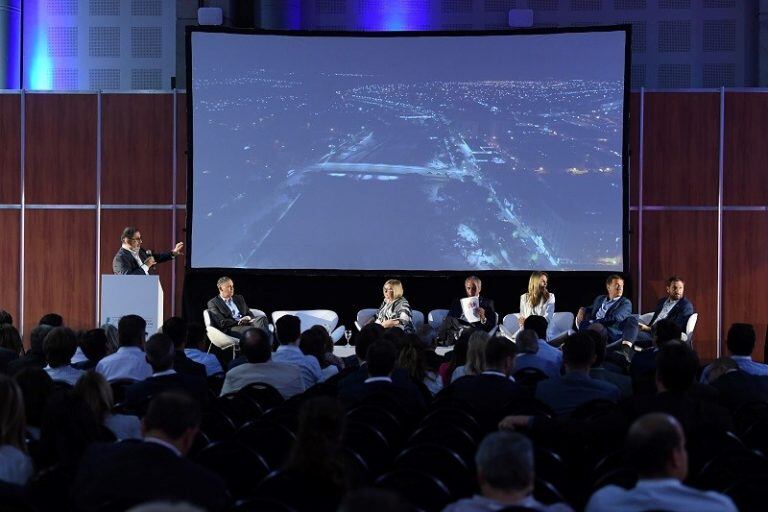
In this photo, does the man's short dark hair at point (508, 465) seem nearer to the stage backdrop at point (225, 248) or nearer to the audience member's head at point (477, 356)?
the audience member's head at point (477, 356)

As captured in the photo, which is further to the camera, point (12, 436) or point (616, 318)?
point (616, 318)

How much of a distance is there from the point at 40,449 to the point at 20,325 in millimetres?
9332

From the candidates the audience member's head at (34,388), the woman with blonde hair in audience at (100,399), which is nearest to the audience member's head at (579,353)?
the woman with blonde hair in audience at (100,399)

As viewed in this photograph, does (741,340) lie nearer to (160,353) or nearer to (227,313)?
(160,353)

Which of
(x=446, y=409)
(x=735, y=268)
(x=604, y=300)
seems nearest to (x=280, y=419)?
(x=446, y=409)

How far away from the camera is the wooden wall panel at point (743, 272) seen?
12562 millimetres

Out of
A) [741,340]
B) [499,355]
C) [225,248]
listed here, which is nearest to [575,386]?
[499,355]

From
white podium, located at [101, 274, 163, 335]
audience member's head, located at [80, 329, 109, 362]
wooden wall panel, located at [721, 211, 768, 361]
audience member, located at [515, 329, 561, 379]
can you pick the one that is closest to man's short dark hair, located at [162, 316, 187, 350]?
audience member's head, located at [80, 329, 109, 362]

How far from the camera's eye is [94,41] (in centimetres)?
1432

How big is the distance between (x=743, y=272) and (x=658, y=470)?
10045mm

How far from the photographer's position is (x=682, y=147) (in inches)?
495

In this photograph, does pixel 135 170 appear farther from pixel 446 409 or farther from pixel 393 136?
pixel 446 409

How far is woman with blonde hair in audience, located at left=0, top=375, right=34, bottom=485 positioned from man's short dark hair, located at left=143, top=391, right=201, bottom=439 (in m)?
0.53

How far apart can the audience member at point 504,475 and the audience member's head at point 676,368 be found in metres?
1.67
